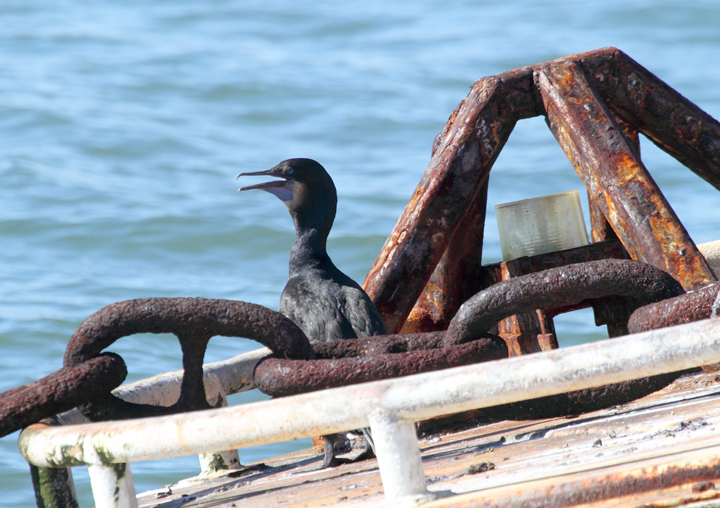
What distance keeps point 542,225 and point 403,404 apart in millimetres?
2271

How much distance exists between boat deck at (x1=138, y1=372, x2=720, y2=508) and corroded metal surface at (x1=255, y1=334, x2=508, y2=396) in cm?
29

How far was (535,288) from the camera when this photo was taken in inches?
75.4

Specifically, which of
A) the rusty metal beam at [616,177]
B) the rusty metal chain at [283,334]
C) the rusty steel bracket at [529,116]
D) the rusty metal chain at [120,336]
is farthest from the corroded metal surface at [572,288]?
the rusty steel bracket at [529,116]

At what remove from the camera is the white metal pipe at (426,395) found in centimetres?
138

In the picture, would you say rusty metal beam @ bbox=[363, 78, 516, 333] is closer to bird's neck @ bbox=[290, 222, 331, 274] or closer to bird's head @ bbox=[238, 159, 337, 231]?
bird's neck @ bbox=[290, 222, 331, 274]

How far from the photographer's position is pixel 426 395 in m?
1.41

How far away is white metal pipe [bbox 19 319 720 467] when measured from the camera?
1375 mm

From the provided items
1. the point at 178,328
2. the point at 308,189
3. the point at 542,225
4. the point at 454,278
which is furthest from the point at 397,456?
the point at 308,189

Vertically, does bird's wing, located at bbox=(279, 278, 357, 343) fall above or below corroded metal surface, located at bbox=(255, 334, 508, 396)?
above

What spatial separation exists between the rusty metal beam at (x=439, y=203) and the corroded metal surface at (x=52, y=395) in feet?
4.79

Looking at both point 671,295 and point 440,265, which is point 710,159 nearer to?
point 440,265

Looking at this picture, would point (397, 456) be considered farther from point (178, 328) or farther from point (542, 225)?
point (542, 225)

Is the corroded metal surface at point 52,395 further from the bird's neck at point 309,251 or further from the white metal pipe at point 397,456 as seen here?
the bird's neck at point 309,251

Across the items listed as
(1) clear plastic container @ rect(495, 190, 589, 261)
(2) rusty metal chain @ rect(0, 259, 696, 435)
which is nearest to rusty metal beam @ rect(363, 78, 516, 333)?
(1) clear plastic container @ rect(495, 190, 589, 261)
